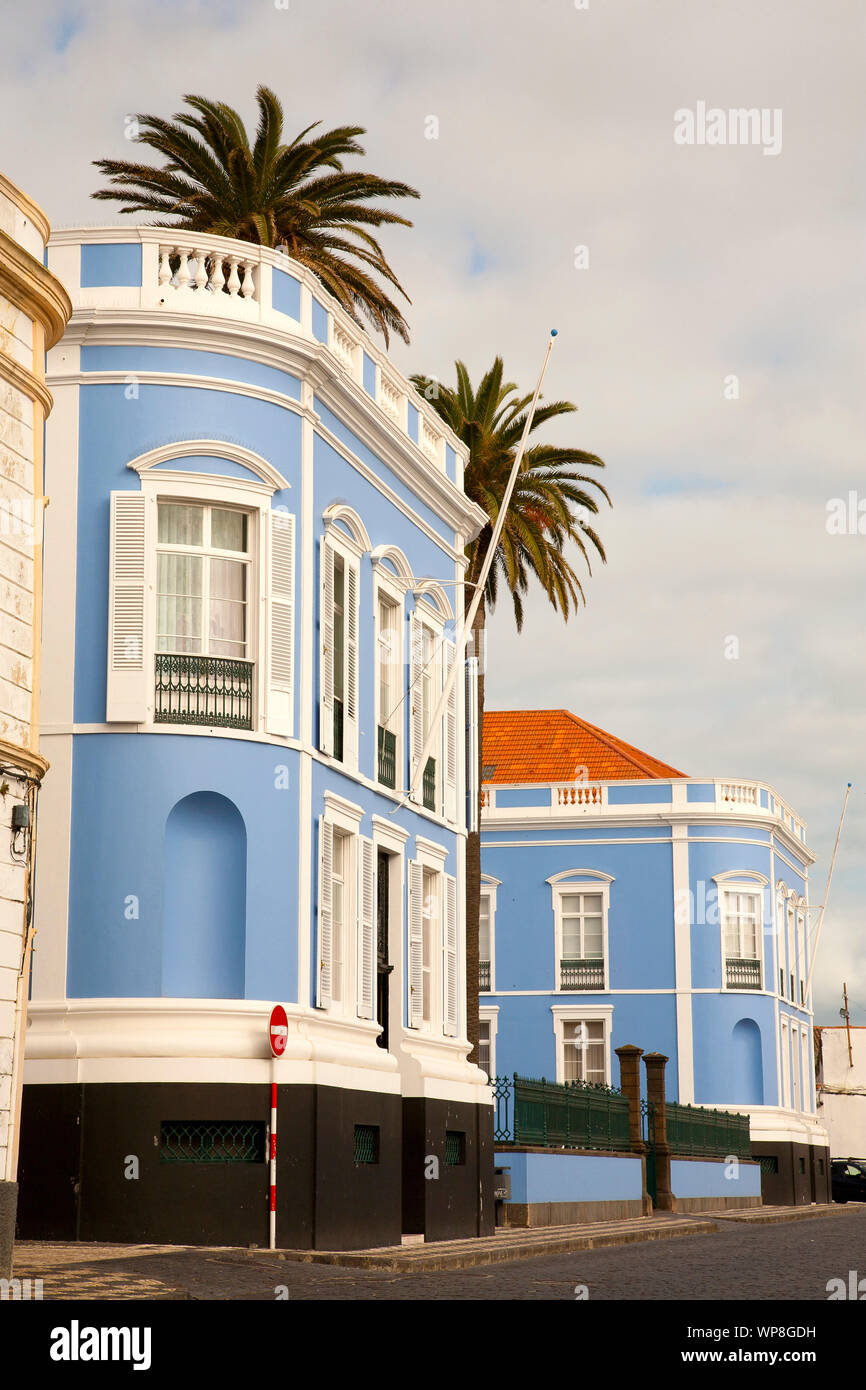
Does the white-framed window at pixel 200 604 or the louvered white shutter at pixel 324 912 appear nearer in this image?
the white-framed window at pixel 200 604

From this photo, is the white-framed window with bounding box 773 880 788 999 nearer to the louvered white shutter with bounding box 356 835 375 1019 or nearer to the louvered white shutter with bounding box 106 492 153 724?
the louvered white shutter with bounding box 356 835 375 1019

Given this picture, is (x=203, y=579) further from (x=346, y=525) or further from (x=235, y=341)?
(x=346, y=525)

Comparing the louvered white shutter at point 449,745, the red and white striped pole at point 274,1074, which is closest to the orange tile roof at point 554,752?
the louvered white shutter at point 449,745

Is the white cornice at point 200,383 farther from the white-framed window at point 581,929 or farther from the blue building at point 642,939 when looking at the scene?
the white-framed window at point 581,929

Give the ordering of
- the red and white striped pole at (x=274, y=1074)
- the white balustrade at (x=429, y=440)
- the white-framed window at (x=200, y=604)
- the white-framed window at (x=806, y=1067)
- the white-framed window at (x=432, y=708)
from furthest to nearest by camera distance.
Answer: the white-framed window at (x=806, y=1067) < the white balustrade at (x=429, y=440) < the white-framed window at (x=432, y=708) < the white-framed window at (x=200, y=604) < the red and white striped pole at (x=274, y=1074)

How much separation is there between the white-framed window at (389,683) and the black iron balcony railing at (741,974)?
24778mm

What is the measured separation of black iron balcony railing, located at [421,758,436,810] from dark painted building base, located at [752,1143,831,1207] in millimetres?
24420

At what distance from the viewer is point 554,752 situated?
52969 millimetres

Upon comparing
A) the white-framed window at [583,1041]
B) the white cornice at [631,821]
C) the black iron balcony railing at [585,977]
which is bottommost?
the white-framed window at [583,1041]

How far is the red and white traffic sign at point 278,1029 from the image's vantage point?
1964cm

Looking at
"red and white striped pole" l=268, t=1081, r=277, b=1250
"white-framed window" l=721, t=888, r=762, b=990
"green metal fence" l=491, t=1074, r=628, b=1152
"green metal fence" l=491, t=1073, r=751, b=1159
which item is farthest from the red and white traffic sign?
"white-framed window" l=721, t=888, r=762, b=990
